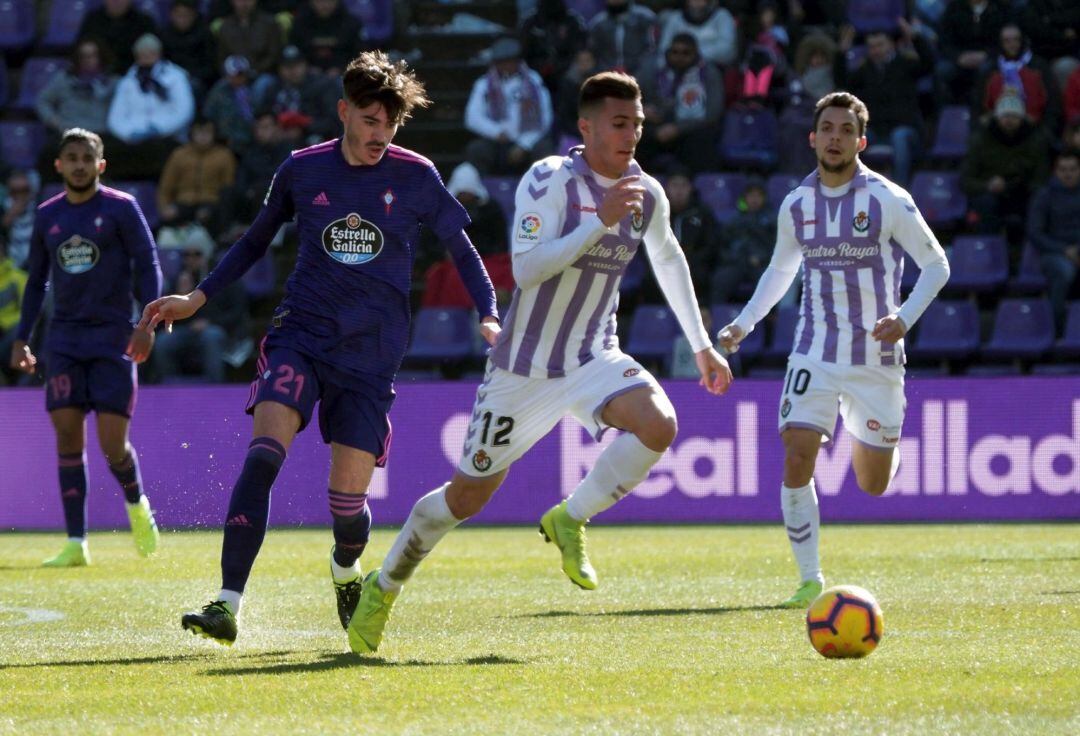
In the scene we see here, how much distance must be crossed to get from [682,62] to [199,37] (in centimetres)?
534

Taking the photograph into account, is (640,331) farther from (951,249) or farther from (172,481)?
(172,481)

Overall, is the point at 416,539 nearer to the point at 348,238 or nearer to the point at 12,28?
the point at 348,238

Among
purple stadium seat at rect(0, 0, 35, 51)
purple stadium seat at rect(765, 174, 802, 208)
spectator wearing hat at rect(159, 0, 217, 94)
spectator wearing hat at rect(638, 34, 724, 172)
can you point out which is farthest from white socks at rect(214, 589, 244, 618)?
purple stadium seat at rect(0, 0, 35, 51)

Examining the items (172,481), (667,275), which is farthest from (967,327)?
(667,275)

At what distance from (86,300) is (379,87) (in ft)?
15.2

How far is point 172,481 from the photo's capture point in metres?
15.4

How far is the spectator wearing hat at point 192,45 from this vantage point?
786 inches

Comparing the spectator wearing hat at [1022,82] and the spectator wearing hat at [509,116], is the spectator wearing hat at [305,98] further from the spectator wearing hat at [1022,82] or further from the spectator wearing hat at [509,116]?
the spectator wearing hat at [1022,82]

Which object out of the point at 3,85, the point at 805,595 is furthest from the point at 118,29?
the point at 805,595

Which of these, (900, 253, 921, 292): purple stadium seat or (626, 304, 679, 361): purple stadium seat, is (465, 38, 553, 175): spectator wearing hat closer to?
(626, 304, 679, 361): purple stadium seat

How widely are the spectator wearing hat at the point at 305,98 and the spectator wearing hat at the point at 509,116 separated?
147cm

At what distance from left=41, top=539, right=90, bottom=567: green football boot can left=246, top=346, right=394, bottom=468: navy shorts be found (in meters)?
4.77

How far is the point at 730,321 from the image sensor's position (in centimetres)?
1705

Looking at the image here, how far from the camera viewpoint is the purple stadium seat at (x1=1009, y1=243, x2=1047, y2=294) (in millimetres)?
17688
